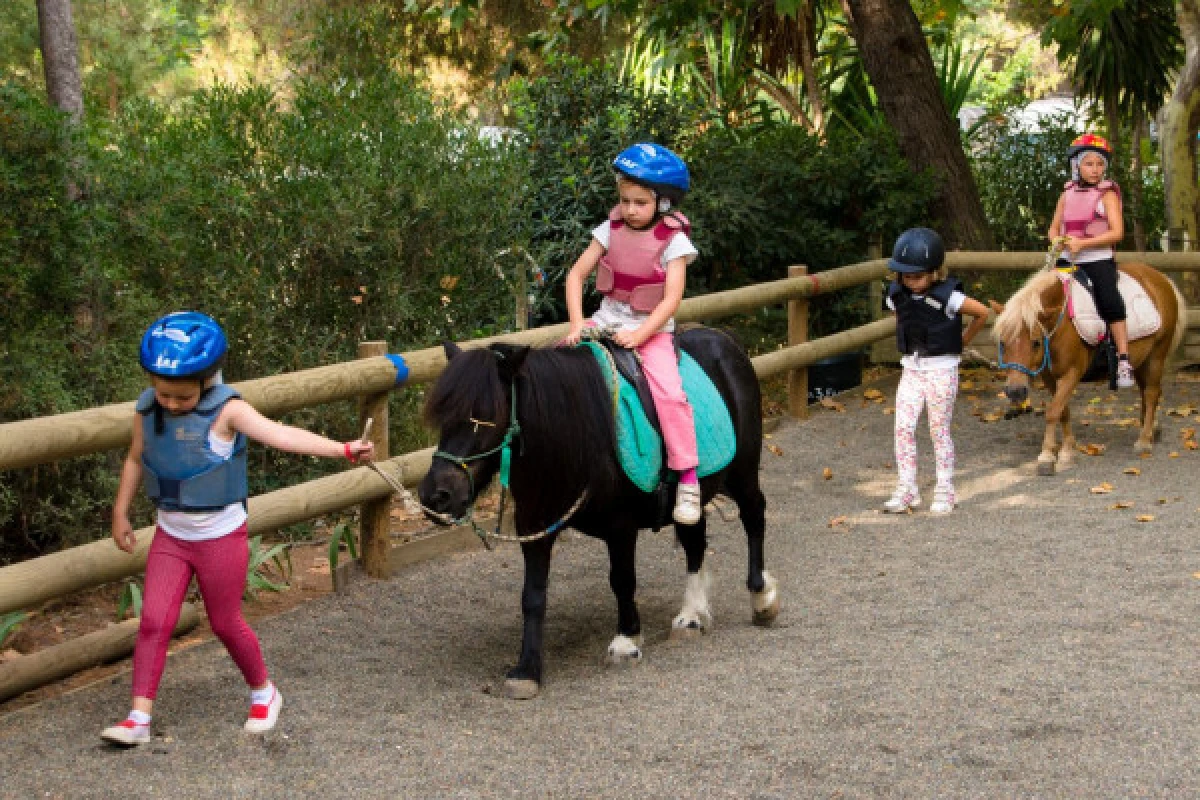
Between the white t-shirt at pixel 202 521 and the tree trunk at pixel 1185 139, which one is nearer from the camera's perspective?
the white t-shirt at pixel 202 521

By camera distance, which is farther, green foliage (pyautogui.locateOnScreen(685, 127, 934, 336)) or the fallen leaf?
green foliage (pyautogui.locateOnScreen(685, 127, 934, 336))

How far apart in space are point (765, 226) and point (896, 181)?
136 cm

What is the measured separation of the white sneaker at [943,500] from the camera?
8086 millimetres

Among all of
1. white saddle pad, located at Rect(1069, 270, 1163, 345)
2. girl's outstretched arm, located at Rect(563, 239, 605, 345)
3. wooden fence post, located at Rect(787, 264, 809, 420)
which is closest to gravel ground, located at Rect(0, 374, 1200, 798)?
girl's outstretched arm, located at Rect(563, 239, 605, 345)

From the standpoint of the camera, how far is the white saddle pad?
9102 millimetres

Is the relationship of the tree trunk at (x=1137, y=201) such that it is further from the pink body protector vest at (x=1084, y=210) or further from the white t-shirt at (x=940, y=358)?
the white t-shirt at (x=940, y=358)

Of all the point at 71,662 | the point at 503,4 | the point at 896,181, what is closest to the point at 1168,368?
the point at 896,181

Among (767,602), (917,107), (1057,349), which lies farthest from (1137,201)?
(767,602)

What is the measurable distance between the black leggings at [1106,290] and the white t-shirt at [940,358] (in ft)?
5.35

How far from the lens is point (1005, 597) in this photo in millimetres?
6293

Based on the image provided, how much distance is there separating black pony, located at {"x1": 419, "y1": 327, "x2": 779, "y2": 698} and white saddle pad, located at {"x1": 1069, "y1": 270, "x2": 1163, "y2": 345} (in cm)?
395

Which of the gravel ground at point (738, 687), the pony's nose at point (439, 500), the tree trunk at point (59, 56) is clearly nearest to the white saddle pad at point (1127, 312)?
the gravel ground at point (738, 687)

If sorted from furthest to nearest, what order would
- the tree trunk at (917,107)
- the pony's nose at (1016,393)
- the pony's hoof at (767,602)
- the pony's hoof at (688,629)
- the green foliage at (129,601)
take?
the tree trunk at (917,107), the pony's nose at (1016,393), the pony's hoof at (767,602), the pony's hoof at (688,629), the green foliage at (129,601)

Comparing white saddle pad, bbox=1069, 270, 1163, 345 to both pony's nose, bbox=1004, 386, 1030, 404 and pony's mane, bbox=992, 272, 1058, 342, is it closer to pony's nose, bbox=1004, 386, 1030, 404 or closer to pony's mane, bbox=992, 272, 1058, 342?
pony's mane, bbox=992, 272, 1058, 342
